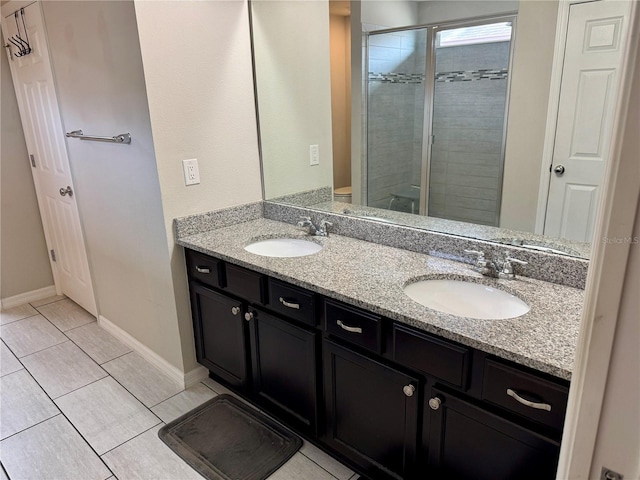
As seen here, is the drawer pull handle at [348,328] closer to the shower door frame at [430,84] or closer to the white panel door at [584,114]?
the shower door frame at [430,84]

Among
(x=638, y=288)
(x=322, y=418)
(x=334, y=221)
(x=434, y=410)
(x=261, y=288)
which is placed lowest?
(x=322, y=418)

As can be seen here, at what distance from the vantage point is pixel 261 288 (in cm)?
192

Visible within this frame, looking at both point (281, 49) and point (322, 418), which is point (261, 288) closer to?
point (322, 418)

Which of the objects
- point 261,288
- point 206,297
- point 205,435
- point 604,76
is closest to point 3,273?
point 206,297

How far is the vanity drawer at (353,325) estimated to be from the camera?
4.91 feet

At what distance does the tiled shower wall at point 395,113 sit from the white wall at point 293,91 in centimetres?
35

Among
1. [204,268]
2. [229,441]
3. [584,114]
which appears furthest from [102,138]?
[584,114]

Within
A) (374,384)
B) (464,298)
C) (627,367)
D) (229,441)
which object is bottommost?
(229,441)

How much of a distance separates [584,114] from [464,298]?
0.75m

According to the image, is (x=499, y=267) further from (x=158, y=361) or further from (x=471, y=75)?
(x=158, y=361)

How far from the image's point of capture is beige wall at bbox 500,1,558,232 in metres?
1.56

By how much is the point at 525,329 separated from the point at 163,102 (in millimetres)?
1785

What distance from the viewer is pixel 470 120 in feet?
5.80

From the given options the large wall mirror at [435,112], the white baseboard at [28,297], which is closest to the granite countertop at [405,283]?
the large wall mirror at [435,112]
